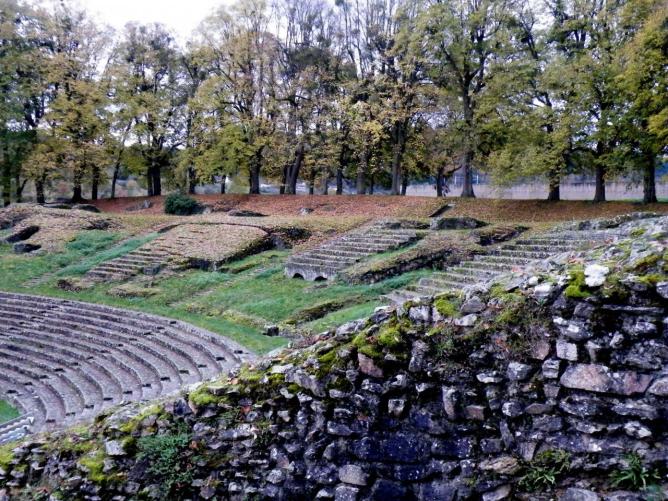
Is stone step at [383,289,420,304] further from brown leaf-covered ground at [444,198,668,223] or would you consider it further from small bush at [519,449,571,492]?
brown leaf-covered ground at [444,198,668,223]

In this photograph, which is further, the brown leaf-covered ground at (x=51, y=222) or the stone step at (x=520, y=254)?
the brown leaf-covered ground at (x=51, y=222)

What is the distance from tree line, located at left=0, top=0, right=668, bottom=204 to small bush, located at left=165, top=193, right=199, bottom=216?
3.53 metres

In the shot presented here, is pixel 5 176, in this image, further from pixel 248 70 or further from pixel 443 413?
pixel 443 413

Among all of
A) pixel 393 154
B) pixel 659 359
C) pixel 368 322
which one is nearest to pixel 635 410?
pixel 659 359

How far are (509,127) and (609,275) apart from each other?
23.5 m

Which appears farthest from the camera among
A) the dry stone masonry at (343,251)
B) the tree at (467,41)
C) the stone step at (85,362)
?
the tree at (467,41)

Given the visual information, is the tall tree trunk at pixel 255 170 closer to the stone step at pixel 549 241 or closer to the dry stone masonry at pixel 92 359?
the dry stone masonry at pixel 92 359

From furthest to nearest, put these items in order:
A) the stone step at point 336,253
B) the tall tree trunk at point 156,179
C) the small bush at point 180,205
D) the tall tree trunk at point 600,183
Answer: the tall tree trunk at point 156,179 < the small bush at point 180,205 < the tall tree trunk at point 600,183 < the stone step at point 336,253

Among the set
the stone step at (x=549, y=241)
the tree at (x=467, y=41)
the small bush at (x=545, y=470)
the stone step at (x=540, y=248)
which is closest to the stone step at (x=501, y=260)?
the stone step at (x=540, y=248)

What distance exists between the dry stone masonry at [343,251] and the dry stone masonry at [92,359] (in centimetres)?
468

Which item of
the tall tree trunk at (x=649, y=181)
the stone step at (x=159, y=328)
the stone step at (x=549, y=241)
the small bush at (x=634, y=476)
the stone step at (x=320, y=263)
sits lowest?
the stone step at (x=159, y=328)

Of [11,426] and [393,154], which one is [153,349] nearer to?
[11,426]

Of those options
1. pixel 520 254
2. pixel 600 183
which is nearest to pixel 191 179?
pixel 600 183

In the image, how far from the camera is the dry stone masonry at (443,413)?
13.1 feet
